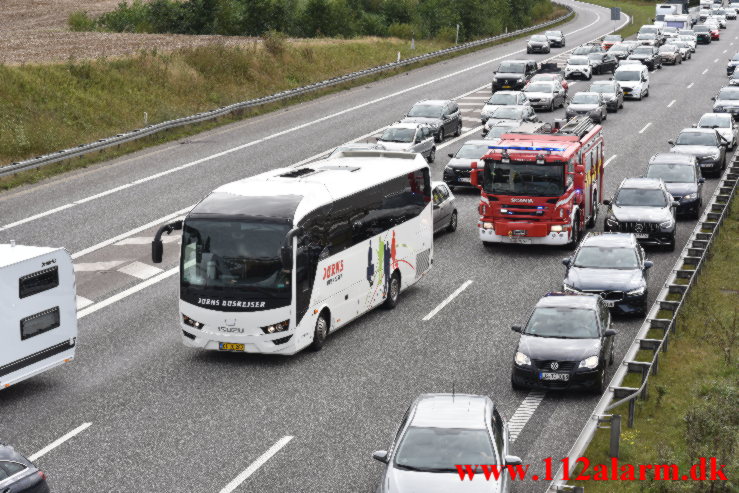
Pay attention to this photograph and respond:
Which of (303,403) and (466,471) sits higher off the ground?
(466,471)

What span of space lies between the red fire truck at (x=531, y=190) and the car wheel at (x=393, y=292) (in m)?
5.37

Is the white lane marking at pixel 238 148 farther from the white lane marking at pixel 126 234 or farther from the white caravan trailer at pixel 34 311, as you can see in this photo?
the white caravan trailer at pixel 34 311

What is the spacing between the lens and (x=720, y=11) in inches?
4550

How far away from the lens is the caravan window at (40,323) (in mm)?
20172

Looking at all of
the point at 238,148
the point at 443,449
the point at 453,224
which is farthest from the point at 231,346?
the point at 238,148

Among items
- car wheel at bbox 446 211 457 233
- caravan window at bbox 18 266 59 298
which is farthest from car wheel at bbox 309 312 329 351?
car wheel at bbox 446 211 457 233

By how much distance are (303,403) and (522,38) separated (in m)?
74.8

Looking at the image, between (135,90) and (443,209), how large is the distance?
23309 millimetres

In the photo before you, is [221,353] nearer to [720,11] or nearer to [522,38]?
[522,38]

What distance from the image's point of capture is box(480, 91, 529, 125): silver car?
51.0 m

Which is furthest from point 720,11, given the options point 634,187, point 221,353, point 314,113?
point 221,353

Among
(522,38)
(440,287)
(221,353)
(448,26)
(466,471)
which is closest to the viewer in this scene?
(466,471)

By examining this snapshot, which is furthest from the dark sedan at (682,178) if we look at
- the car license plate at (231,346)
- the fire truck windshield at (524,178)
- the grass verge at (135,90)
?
the grass verge at (135,90)

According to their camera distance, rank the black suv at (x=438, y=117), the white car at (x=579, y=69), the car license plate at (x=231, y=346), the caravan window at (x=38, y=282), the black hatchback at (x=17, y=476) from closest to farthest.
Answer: the black hatchback at (x=17, y=476)
the caravan window at (x=38, y=282)
the car license plate at (x=231, y=346)
the black suv at (x=438, y=117)
the white car at (x=579, y=69)
